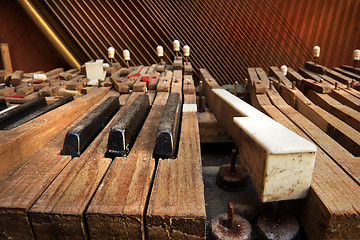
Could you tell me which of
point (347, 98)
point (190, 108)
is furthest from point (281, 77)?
point (190, 108)

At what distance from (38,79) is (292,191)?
3630mm

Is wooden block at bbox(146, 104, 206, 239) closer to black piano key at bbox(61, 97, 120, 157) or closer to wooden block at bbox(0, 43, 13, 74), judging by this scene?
black piano key at bbox(61, 97, 120, 157)

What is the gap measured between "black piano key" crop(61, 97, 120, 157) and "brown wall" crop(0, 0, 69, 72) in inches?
193

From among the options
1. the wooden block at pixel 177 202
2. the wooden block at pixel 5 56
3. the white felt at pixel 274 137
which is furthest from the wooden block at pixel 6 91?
the wooden block at pixel 5 56

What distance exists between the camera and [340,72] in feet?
13.5

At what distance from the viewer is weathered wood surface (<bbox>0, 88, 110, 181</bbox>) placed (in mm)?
1308

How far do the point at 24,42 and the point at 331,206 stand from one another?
278 inches

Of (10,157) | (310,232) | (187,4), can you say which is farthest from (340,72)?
(10,157)

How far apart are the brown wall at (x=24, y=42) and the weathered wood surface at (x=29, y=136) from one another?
4.71m

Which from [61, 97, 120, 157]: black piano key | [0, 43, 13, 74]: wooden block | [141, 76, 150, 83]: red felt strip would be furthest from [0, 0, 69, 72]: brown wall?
[61, 97, 120, 157]: black piano key

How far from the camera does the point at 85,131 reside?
4.96 ft

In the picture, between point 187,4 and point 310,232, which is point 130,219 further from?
point 187,4

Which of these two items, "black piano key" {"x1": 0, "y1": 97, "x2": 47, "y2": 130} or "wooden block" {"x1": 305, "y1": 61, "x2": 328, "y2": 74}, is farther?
"wooden block" {"x1": 305, "y1": 61, "x2": 328, "y2": 74}

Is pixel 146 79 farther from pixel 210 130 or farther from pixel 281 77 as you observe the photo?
pixel 281 77
